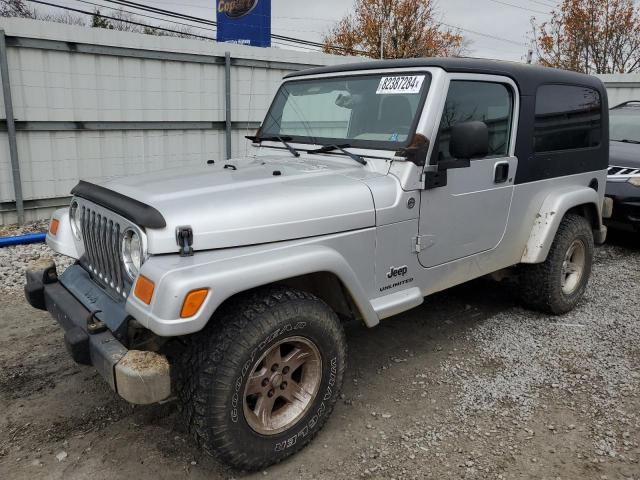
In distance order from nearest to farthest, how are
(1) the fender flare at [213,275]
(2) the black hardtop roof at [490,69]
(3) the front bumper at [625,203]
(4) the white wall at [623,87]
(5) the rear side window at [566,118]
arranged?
(1) the fender flare at [213,275]
(2) the black hardtop roof at [490,69]
(5) the rear side window at [566,118]
(3) the front bumper at [625,203]
(4) the white wall at [623,87]

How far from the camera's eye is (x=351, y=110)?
11.6 ft

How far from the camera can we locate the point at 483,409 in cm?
316

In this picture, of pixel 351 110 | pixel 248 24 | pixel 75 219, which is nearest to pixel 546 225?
pixel 351 110

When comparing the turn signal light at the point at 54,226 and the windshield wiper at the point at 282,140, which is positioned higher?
the windshield wiper at the point at 282,140

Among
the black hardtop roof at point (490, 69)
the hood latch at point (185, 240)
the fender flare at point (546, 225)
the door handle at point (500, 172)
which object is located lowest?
the fender flare at point (546, 225)

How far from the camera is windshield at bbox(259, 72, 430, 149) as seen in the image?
3223mm

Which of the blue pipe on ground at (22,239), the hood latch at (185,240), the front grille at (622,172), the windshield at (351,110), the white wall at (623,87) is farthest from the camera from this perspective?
the white wall at (623,87)

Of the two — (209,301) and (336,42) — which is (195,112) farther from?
(336,42)

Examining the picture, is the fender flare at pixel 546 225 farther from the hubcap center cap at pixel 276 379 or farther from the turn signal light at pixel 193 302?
the turn signal light at pixel 193 302

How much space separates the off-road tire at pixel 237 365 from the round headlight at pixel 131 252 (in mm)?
412

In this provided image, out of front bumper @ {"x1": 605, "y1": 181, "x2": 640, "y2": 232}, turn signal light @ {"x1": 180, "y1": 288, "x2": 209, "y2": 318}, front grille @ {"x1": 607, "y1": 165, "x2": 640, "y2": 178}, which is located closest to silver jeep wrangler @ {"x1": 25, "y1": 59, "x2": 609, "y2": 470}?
turn signal light @ {"x1": 180, "y1": 288, "x2": 209, "y2": 318}

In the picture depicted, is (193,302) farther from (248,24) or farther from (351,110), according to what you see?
(248,24)

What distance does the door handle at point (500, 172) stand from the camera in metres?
3.60

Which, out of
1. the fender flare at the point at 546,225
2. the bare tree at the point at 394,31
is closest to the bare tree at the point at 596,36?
the bare tree at the point at 394,31
